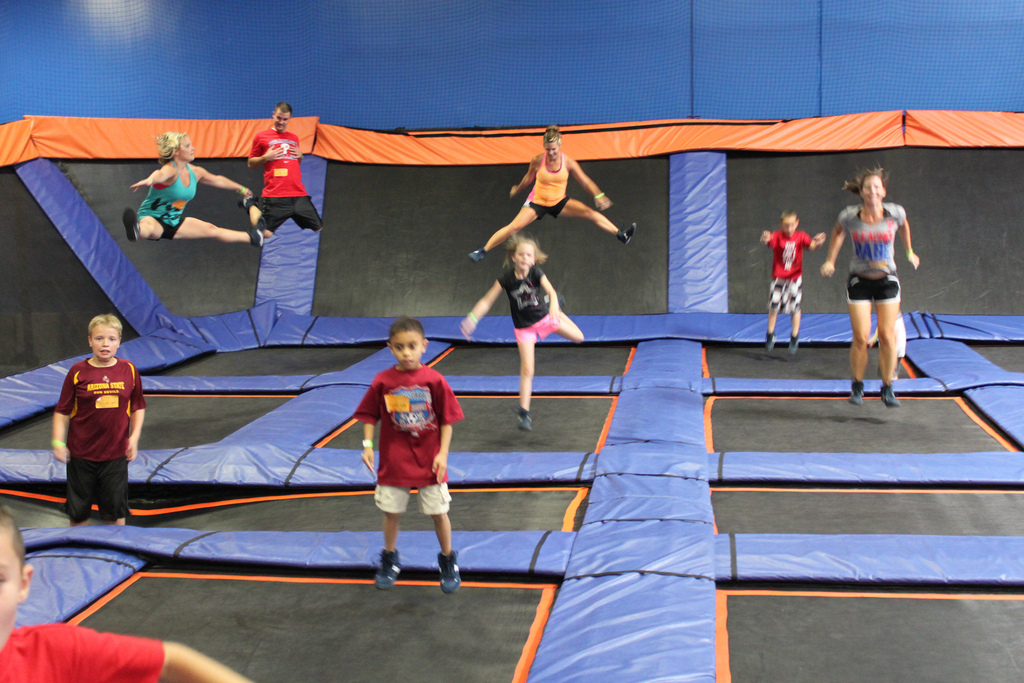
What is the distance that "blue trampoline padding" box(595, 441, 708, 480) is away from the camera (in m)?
3.68

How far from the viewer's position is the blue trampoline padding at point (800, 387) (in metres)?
4.98

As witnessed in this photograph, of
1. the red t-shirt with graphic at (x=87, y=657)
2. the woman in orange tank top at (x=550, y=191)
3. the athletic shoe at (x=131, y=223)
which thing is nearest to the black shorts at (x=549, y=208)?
the woman in orange tank top at (x=550, y=191)

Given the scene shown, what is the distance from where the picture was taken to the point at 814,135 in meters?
7.22

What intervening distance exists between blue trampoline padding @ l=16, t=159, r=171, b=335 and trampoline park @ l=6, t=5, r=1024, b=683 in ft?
0.09

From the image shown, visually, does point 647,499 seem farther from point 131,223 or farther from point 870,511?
point 131,223

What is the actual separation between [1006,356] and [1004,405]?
1605 millimetres

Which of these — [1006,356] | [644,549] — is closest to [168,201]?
[644,549]

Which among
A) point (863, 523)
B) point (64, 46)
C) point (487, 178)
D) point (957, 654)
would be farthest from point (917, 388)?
point (64, 46)

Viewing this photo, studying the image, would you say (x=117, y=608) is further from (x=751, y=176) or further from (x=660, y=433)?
(x=751, y=176)

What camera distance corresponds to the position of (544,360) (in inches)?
251

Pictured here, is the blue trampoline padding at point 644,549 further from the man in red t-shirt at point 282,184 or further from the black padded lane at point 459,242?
the black padded lane at point 459,242

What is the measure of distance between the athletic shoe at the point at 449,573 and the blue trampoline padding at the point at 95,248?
526cm

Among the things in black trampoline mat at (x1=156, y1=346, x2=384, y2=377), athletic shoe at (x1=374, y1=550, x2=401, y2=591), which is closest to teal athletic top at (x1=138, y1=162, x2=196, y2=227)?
black trampoline mat at (x1=156, y1=346, x2=384, y2=377)

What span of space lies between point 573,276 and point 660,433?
→ 3410 millimetres
